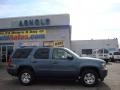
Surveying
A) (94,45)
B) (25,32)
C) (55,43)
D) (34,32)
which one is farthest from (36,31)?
(94,45)

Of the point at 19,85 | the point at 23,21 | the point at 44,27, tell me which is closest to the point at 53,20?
the point at 44,27

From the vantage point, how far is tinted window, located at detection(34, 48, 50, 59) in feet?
46.1

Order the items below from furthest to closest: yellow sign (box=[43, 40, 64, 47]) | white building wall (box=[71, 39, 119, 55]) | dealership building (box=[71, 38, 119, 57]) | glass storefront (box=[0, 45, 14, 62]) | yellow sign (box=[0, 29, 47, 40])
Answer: white building wall (box=[71, 39, 119, 55]) → dealership building (box=[71, 38, 119, 57]) → glass storefront (box=[0, 45, 14, 62]) → yellow sign (box=[0, 29, 47, 40]) → yellow sign (box=[43, 40, 64, 47])

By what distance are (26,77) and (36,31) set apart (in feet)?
64.2

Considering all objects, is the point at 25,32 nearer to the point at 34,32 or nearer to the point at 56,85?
the point at 34,32

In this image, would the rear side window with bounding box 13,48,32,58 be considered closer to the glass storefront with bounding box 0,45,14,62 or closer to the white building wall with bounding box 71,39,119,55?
the glass storefront with bounding box 0,45,14,62

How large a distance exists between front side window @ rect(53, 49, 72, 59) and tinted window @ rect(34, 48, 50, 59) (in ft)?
1.33

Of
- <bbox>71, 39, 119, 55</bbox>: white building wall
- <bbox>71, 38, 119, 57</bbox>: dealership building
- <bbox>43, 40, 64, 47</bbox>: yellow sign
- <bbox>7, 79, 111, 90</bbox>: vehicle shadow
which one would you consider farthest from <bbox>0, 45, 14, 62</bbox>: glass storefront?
<bbox>7, 79, 111, 90</bbox>: vehicle shadow

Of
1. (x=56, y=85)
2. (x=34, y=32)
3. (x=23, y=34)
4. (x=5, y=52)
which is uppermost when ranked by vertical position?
(x=34, y=32)

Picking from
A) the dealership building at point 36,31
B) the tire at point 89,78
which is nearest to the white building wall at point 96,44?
the dealership building at point 36,31

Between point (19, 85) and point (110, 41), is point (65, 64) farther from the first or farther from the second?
point (110, 41)

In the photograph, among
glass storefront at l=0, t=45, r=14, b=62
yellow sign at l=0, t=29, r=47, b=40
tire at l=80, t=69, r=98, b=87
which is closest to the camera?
tire at l=80, t=69, r=98, b=87

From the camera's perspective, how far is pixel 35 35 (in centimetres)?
3331

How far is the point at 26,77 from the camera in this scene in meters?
14.0
